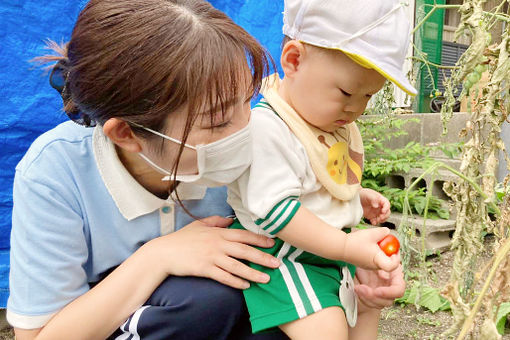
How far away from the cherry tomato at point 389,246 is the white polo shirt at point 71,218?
47 cm

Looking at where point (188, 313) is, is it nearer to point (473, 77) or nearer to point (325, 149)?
point (325, 149)

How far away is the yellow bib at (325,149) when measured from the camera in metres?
1.14

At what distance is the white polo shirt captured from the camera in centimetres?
104

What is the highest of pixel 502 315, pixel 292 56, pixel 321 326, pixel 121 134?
pixel 292 56

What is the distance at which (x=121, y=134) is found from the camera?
1.02 meters

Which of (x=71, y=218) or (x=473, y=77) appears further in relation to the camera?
(x=71, y=218)

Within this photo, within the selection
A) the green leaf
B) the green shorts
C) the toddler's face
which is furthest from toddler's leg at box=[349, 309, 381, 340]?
the green leaf

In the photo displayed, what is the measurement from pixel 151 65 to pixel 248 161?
0.29 metres

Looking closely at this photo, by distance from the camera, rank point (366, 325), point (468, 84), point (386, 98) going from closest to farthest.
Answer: point (468, 84) < point (366, 325) < point (386, 98)

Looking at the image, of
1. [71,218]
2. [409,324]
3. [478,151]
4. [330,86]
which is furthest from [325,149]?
[409,324]

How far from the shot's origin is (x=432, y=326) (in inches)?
90.7

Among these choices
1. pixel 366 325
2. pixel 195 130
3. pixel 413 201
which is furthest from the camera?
pixel 413 201

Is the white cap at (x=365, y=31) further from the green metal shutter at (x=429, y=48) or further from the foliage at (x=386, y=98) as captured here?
the green metal shutter at (x=429, y=48)

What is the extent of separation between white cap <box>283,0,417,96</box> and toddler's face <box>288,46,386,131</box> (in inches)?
1.3
